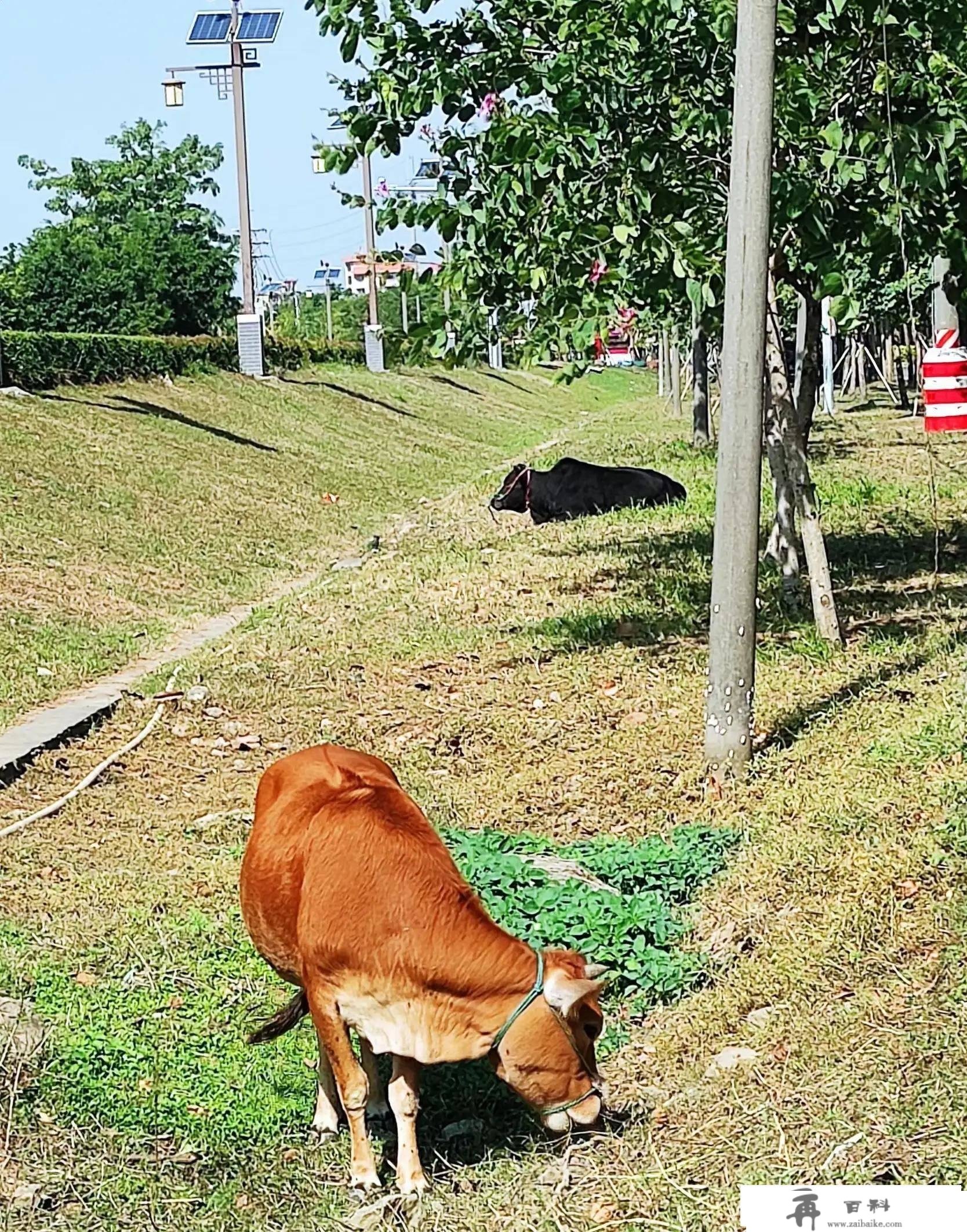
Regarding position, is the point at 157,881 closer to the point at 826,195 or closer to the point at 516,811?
the point at 516,811

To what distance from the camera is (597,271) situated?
9.62 metres

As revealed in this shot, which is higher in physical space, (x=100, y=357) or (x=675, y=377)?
(x=100, y=357)

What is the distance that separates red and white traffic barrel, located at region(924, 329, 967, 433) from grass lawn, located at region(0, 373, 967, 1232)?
4.26 ft

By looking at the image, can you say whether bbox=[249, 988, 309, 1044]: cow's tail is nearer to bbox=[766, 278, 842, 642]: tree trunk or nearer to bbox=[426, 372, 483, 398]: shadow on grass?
bbox=[766, 278, 842, 642]: tree trunk

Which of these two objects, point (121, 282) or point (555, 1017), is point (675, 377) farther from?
point (555, 1017)

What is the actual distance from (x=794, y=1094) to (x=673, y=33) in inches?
265

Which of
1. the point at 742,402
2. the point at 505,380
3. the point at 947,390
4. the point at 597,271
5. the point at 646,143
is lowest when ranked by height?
the point at 505,380

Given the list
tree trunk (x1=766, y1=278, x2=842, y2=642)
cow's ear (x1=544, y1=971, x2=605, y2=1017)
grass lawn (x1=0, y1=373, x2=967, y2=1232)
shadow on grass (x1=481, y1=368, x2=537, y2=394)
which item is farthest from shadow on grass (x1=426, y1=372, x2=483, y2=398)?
cow's ear (x1=544, y1=971, x2=605, y2=1017)

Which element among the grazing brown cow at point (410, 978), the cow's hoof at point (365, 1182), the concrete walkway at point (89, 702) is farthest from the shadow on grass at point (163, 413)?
the cow's hoof at point (365, 1182)

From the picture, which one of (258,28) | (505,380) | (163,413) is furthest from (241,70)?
(505,380)

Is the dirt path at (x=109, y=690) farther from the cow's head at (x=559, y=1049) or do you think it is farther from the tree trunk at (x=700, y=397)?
the tree trunk at (x=700, y=397)

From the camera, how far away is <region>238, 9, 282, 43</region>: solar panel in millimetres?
35469

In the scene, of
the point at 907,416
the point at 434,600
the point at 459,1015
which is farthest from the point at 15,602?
the point at 907,416

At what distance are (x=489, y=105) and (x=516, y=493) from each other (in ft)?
35.5
